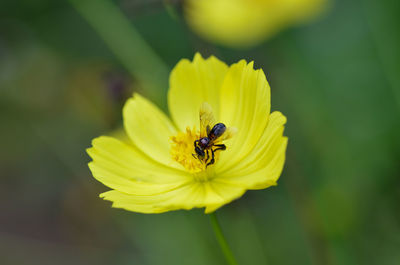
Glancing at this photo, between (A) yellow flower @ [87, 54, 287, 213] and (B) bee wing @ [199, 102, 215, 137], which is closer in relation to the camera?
(A) yellow flower @ [87, 54, 287, 213]

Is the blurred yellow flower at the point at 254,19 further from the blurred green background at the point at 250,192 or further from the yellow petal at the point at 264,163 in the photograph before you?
the yellow petal at the point at 264,163

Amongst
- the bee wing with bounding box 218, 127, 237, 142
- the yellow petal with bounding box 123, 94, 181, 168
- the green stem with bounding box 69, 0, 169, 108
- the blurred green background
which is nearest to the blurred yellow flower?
the blurred green background

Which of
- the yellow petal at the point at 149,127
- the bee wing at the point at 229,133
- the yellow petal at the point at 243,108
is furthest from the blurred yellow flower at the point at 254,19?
the bee wing at the point at 229,133

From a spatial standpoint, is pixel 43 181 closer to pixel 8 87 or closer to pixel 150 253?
pixel 8 87

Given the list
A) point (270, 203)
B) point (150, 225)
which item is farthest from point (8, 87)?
point (270, 203)

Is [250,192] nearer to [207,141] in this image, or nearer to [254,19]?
[207,141]

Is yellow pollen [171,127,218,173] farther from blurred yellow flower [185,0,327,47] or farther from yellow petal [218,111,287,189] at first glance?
blurred yellow flower [185,0,327,47]

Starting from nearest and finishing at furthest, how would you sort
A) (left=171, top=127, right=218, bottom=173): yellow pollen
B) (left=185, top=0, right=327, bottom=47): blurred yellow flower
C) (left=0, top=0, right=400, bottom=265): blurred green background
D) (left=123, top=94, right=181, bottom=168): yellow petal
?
(left=171, top=127, right=218, bottom=173): yellow pollen
(left=123, top=94, right=181, bottom=168): yellow petal
(left=0, top=0, right=400, bottom=265): blurred green background
(left=185, top=0, right=327, bottom=47): blurred yellow flower
